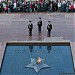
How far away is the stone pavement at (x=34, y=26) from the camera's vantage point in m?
28.7

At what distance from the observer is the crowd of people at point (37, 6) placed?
113 ft

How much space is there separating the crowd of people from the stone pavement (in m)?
0.54

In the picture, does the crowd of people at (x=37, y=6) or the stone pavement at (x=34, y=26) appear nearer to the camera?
the stone pavement at (x=34, y=26)

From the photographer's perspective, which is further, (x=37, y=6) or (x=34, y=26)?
(x=37, y=6)

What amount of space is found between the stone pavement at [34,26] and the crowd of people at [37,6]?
54 cm

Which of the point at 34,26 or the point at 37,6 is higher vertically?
the point at 37,6

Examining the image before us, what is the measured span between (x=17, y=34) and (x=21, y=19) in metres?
3.72

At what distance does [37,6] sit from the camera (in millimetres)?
34500

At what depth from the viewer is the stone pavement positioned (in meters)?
28.7

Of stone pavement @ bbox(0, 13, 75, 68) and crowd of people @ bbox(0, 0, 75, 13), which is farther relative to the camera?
crowd of people @ bbox(0, 0, 75, 13)

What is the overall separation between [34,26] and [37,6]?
3.80 metres

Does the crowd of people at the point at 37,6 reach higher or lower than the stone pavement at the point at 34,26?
higher

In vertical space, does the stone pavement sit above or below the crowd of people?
below

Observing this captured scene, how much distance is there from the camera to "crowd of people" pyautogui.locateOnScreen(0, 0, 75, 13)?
3447cm
